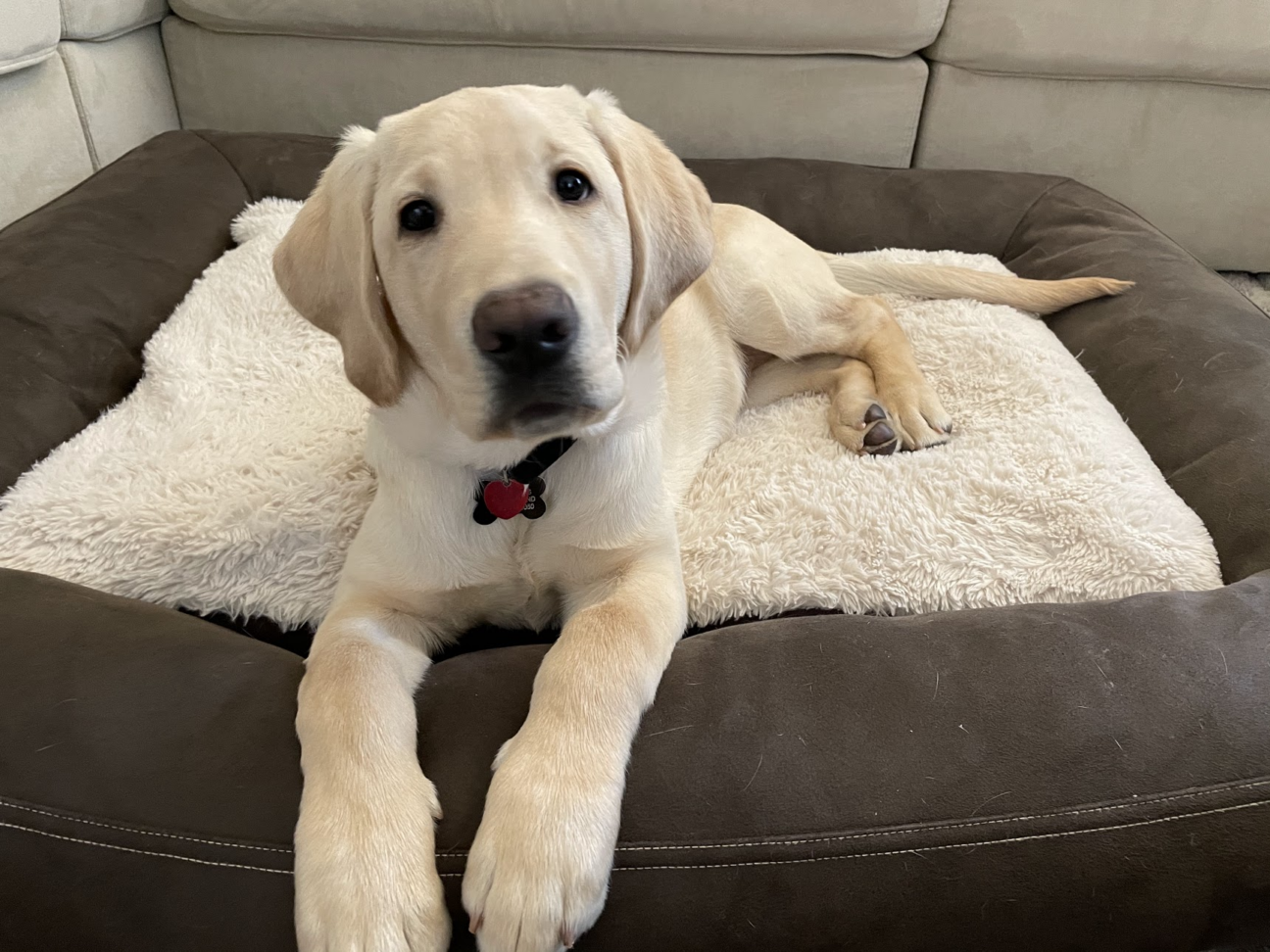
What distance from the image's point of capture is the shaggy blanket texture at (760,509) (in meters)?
1.64

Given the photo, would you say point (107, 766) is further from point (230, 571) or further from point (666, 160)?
A: point (666, 160)

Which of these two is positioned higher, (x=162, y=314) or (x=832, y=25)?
(x=832, y=25)

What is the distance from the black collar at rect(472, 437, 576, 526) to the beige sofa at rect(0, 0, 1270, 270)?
2.04 meters

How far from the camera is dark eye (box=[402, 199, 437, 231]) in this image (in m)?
1.28

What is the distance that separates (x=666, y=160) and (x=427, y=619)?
896 mm

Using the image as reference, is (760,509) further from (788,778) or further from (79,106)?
(79,106)

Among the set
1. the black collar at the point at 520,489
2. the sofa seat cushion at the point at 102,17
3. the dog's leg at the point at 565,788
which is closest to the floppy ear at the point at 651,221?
the black collar at the point at 520,489

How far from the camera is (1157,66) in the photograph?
9.80 feet

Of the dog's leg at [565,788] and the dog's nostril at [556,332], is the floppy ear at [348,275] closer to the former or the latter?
the dog's nostril at [556,332]

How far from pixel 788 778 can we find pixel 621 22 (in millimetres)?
2575

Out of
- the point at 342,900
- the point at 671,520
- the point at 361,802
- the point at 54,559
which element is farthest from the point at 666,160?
the point at 54,559

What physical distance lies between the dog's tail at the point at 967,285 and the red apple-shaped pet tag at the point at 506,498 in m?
1.48

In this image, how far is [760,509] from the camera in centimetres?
183

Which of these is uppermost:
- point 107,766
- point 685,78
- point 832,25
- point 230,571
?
point 832,25
